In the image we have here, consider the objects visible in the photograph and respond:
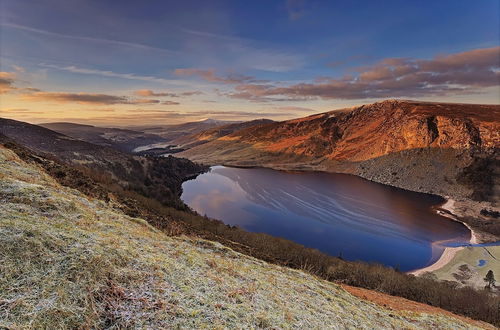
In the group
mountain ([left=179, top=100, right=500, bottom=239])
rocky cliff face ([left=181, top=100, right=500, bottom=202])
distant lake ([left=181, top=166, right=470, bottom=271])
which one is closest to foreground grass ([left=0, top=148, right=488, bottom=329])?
distant lake ([left=181, top=166, right=470, bottom=271])

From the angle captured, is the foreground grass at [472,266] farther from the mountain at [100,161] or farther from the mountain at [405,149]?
the mountain at [100,161]

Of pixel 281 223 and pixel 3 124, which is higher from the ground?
pixel 3 124

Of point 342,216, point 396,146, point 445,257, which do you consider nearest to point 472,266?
point 445,257

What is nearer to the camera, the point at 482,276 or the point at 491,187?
the point at 482,276

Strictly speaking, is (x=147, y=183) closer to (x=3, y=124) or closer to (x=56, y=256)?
(x=3, y=124)

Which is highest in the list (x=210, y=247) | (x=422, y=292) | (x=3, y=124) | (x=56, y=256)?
(x=3, y=124)

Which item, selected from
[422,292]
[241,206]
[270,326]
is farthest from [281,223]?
[270,326]

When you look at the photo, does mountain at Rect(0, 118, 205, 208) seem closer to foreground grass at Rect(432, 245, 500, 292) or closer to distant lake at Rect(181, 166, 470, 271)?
distant lake at Rect(181, 166, 470, 271)
